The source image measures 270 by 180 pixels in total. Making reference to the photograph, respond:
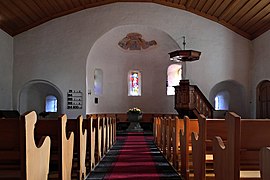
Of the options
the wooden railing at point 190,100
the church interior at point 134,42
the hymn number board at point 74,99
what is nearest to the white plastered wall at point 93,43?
the church interior at point 134,42

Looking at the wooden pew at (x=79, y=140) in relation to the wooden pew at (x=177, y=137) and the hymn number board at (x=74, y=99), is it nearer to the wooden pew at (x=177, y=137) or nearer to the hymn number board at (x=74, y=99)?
the wooden pew at (x=177, y=137)

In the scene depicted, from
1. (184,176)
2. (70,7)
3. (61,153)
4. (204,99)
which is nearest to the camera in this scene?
(61,153)

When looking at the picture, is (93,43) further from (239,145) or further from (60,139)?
(239,145)

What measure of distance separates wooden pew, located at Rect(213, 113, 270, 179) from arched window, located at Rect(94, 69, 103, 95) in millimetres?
14525

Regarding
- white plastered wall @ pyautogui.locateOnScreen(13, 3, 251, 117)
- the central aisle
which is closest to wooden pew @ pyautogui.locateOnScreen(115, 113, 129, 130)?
white plastered wall @ pyautogui.locateOnScreen(13, 3, 251, 117)

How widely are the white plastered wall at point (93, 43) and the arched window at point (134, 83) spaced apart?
3937mm

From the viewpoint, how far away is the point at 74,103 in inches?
555

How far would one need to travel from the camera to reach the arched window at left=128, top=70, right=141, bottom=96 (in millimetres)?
17703

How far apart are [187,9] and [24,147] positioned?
13.0 meters

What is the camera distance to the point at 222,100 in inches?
A: 634

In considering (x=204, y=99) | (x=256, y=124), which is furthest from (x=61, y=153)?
(x=204, y=99)

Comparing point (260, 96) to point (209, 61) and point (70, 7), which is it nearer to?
point (209, 61)

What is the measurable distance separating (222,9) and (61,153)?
11259mm

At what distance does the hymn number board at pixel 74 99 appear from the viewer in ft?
46.2
